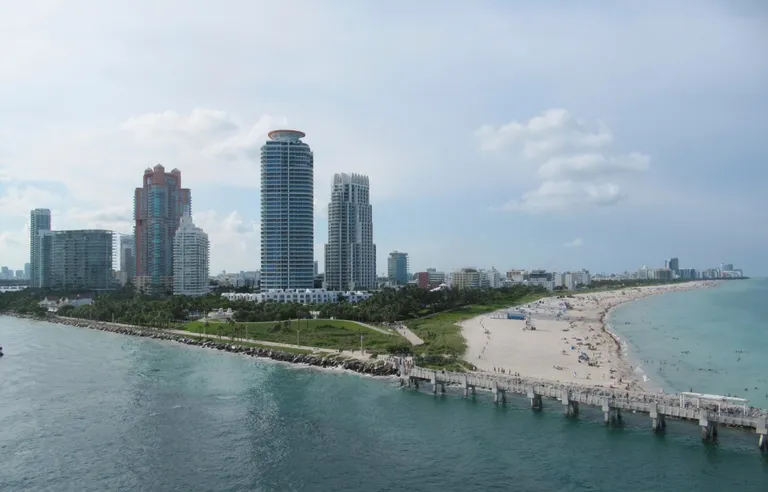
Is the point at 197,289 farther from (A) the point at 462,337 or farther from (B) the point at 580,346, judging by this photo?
(B) the point at 580,346

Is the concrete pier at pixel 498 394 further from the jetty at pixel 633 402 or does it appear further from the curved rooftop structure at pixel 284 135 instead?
the curved rooftop structure at pixel 284 135

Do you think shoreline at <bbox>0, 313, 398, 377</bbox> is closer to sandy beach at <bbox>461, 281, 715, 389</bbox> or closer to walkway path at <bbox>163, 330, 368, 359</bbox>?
walkway path at <bbox>163, 330, 368, 359</bbox>

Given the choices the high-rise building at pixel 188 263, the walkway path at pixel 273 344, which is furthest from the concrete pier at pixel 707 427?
the high-rise building at pixel 188 263

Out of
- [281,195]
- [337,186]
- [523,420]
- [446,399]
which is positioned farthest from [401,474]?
[337,186]

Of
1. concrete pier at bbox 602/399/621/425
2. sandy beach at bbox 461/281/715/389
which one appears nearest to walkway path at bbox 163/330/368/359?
sandy beach at bbox 461/281/715/389

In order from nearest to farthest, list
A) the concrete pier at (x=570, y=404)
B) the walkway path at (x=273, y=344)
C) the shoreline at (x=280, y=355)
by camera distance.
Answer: the concrete pier at (x=570, y=404)
the shoreline at (x=280, y=355)
the walkway path at (x=273, y=344)
